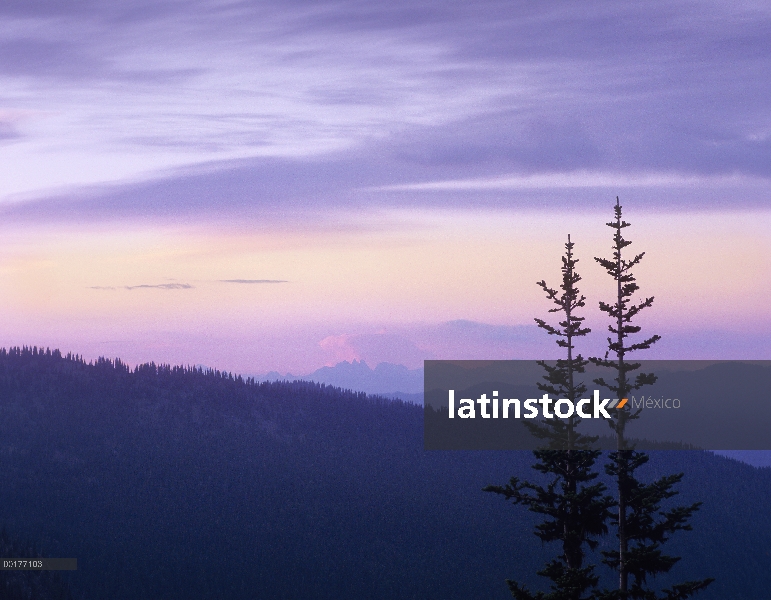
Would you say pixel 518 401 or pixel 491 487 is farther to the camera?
pixel 518 401

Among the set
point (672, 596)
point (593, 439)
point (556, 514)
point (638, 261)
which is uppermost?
point (638, 261)

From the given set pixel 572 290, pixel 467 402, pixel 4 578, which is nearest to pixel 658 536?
pixel 572 290

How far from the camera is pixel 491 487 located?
39.1m

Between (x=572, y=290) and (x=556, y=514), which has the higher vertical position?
(x=572, y=290)

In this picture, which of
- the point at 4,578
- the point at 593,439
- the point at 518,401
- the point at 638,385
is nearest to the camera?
the point at 638,385

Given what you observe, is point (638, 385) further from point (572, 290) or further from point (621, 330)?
point (572, 290)

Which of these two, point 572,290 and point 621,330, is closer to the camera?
point 621,330

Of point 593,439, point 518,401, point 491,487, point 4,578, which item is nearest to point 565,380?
point 593,439

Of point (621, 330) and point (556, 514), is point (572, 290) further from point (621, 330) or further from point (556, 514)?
point (556, 514)

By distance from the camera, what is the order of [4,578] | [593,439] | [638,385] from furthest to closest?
[4,578]
[593,439]
[638,385]

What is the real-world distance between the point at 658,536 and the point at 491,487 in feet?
21.9

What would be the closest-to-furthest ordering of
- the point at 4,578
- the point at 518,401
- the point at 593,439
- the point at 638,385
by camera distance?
the point at 638,385 → the point at 593,439 → the point at 518,401 → the point at 4,578

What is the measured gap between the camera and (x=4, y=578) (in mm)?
185125

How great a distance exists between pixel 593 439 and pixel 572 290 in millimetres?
6028
